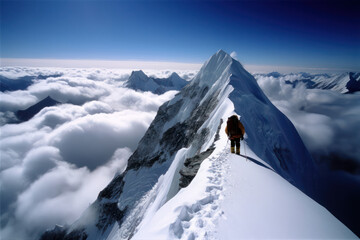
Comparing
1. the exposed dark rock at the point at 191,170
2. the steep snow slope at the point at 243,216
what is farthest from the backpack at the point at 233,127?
the steep snow slope at the point at 243,216

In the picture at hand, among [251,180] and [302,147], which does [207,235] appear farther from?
[302,147]

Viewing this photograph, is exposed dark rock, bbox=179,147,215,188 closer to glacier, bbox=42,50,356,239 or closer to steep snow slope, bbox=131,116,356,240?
glacier, bbox=42,50,356,239

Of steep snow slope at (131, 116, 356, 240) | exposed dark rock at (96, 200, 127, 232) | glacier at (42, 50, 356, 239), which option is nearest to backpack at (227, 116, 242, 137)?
glacier at (42, 50, 356, 239)

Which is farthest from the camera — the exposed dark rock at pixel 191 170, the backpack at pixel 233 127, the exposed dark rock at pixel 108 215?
the exposed dark rock at pixel 108 215

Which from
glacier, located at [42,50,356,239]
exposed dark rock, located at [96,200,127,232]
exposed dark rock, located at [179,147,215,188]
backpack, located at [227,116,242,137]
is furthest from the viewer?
exposed dark rock, located at [96,200,127,232]

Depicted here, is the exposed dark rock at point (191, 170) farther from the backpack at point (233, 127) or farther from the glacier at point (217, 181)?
the backpack at point (233, 127)

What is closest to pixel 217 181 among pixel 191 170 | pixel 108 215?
pixel 191 170

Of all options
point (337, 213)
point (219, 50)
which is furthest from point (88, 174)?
point (337, 213)

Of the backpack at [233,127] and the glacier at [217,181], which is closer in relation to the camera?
the glacier at [217,181]

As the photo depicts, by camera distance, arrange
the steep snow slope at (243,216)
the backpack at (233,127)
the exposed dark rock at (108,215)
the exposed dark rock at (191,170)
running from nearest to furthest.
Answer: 1. the steep snow slope at (243,216)
2. the backpack at (233,127)
3. the exposed dark rock at (191,170)
4. the exposed dark rock at (108,215)

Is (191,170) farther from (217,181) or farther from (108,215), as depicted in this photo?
(108,215)

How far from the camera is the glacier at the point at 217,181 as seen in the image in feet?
16.7

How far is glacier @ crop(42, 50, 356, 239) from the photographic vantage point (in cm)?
509

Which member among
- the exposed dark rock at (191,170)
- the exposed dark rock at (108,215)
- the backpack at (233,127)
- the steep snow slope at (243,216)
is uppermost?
the backpack at (233,127)
